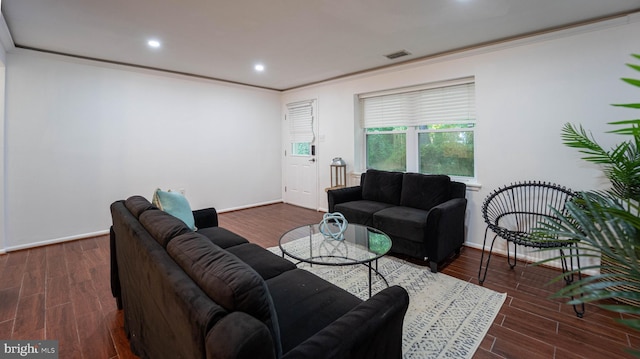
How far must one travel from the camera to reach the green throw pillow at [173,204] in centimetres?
225

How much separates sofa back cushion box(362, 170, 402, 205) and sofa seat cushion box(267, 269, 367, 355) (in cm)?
226

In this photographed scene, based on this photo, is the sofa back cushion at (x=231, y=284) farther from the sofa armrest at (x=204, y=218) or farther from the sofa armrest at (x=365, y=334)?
the sofa armrest at (x=204, y=218)

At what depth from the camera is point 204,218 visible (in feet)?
9.71

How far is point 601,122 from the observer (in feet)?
8.81

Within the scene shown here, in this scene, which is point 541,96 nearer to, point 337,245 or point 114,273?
point 337,245

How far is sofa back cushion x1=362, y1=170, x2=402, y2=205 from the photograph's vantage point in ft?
12.6

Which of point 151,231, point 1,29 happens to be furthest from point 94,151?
point 151,231

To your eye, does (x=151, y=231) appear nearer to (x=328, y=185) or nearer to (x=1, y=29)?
(x=1, y=29)

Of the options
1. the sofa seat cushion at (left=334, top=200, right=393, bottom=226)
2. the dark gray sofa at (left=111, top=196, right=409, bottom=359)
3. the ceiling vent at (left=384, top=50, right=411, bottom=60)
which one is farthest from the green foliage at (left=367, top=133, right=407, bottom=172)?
the dark gray sofa at (left=111, top=196, right=409, bottom=359)

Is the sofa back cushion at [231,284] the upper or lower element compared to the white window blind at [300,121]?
lower

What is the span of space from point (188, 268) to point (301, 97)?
4.87 meters

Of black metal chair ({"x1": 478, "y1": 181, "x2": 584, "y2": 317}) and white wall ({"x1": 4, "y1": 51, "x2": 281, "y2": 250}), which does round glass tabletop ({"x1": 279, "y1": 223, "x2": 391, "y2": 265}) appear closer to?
black metal chair ({"x1": 478, "y1": 181, "x2": 584, "y2": 317})

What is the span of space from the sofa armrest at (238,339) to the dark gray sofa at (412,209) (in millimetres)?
2282

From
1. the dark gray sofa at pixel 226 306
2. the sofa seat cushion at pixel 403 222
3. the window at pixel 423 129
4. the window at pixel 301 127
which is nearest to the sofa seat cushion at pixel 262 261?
the dark gray sofa at pixel 226 306
